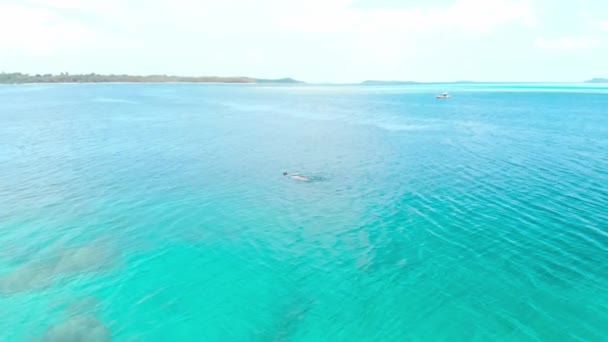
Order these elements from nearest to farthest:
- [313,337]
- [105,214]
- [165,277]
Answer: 1. [313,337]
2. [165,277]
3. [105,214]

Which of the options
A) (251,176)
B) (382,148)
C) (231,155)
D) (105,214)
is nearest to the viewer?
(105,214)

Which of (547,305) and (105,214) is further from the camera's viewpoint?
(105,214)

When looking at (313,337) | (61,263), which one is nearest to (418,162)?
(313,337)

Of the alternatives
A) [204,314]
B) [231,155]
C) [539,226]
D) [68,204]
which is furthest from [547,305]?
[231,155]

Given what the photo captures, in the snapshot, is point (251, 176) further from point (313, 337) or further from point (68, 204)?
point (313, 337)

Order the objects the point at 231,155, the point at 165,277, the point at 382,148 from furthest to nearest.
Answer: the point at 382,148, the point at 231,155, the point at 165,277

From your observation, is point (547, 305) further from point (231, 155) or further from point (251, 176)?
point (231, 155)
